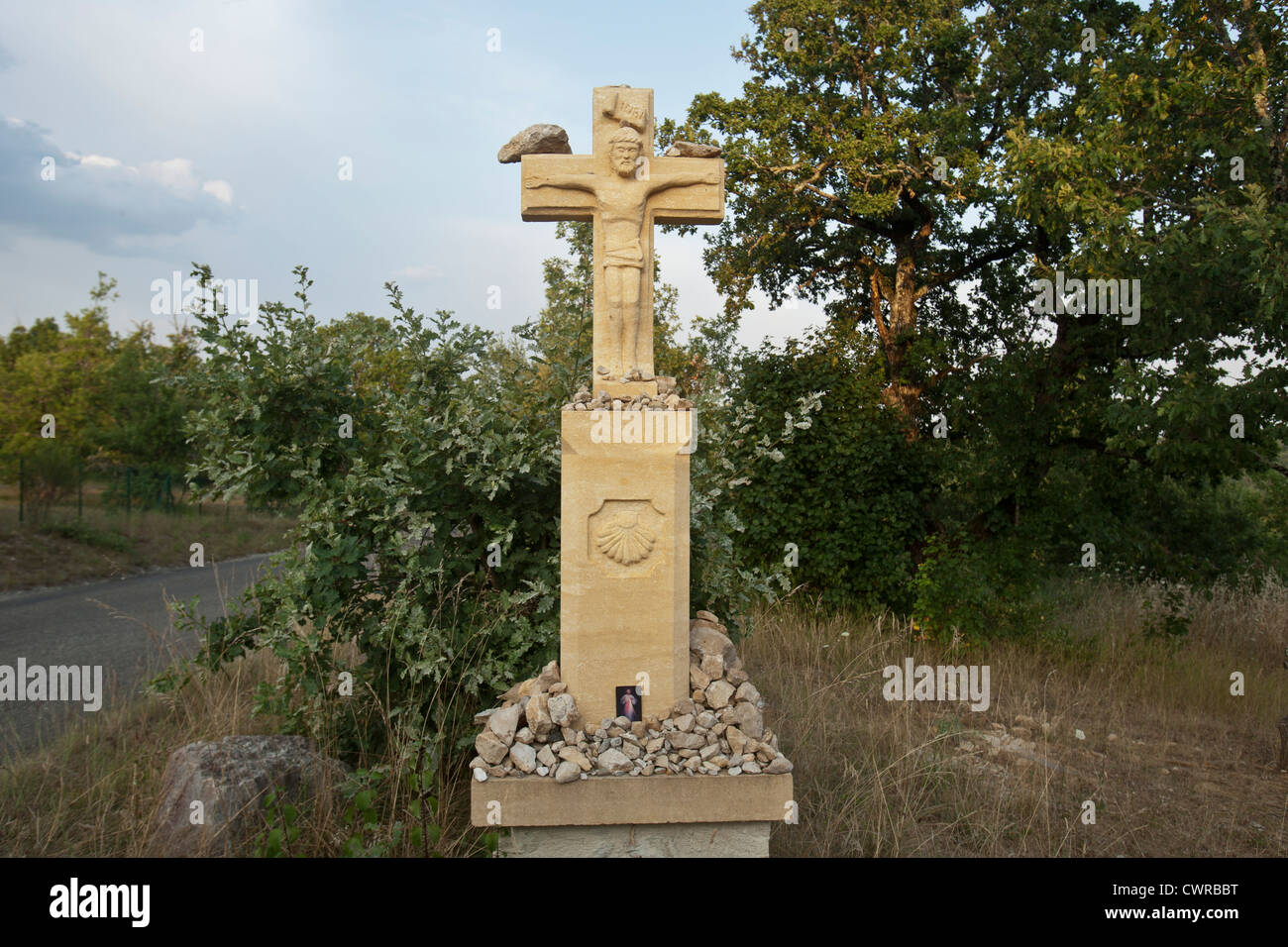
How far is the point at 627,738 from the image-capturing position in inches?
136

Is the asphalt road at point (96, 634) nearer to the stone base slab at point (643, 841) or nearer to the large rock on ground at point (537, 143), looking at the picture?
the stone base slab at point (643, 841)

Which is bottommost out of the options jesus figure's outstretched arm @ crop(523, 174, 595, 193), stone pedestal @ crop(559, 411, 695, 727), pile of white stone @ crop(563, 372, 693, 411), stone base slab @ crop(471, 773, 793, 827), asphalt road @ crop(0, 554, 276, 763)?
asphalt road @ crop(0, 554, 276, 763)

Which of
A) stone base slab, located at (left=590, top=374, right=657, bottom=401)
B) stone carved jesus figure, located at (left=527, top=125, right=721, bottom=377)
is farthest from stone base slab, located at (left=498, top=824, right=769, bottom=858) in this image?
stone carved jesus figure, located at (left=527, top=125, right=721, bottom=377)

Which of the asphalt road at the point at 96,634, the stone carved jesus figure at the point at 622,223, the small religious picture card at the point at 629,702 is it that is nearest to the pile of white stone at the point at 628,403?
the stone carved jesus figure at the point at 622,223

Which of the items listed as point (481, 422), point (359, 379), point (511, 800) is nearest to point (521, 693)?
point (511, 800)

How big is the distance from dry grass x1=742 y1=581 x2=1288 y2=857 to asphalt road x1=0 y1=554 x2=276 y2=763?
12.7ft

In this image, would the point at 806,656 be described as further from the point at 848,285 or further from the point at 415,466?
the point at 848,285

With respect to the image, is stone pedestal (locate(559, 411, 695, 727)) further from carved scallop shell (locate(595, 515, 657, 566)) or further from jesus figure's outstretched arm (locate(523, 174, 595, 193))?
jesus figure's outstretched arm (locate(523, 174, 595, 193))

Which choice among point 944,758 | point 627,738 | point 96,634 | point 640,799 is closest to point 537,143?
point 627,738

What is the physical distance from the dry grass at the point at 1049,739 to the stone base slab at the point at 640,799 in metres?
0.72

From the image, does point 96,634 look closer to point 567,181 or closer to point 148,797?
point 148,797

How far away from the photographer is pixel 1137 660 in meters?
7.32

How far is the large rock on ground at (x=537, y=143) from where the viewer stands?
13.3ft

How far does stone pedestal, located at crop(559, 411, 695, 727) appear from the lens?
3602 mm
